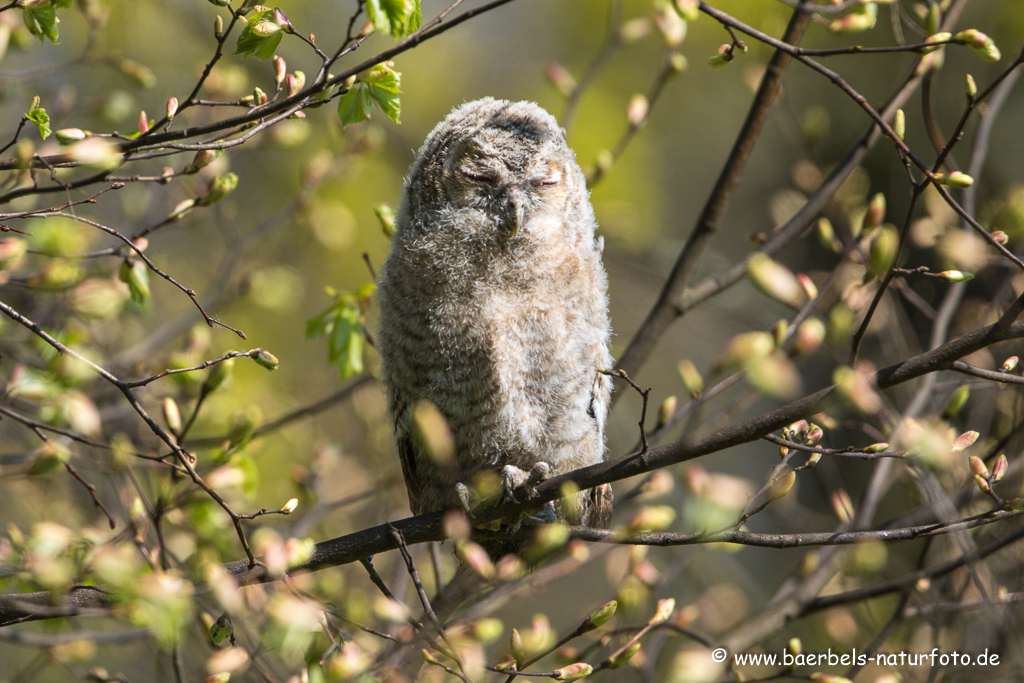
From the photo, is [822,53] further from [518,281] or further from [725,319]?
[725,319]

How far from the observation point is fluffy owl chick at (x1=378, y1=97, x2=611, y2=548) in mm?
2846

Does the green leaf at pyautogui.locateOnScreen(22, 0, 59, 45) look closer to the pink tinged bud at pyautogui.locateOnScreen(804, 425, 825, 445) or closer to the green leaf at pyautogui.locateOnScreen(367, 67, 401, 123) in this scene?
the green leaf at pyautogui.locateOnScreen(367, 67, 401, 123)

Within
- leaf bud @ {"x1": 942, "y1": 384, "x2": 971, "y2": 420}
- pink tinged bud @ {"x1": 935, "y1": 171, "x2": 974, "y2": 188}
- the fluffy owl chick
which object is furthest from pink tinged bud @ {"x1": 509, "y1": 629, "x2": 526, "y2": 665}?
leaf bud @ {"x1": 942, "y1": 384, "x2": 971, "y2": 420}

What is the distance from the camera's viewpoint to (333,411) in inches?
219

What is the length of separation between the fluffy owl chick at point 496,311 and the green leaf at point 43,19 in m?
1.34

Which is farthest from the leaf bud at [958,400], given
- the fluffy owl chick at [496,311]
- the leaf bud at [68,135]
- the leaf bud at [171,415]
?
the leaf bud at [68,135]

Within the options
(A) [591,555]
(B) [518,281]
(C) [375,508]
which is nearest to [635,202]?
(C) [375,508]

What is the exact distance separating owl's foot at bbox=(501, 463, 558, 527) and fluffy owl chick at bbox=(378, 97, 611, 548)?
0.19ft

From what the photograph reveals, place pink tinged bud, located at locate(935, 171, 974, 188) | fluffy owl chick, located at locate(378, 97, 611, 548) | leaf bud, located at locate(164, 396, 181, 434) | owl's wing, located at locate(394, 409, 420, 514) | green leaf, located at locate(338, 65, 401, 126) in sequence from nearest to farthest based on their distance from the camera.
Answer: pink tinged bud, located at locate(935, 171, 974, 188) < green leaf, located at locate(338, 65, 401, 126) < leaf bud, located at locate(164, 396, 181, 434) < fluffy owl chick, located at locate(378, 97, 611, 548) < owl's wing, located at locate(394, 409, 420, 514)

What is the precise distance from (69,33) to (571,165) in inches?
203

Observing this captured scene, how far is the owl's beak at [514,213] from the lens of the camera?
285cm

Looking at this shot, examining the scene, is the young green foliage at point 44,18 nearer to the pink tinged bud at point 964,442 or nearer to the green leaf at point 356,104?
the green leaf at point 356,104

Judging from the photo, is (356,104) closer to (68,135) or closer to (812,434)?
(68,135)

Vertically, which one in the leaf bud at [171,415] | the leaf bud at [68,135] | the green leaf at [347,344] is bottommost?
the leaf bud at [171,415]
